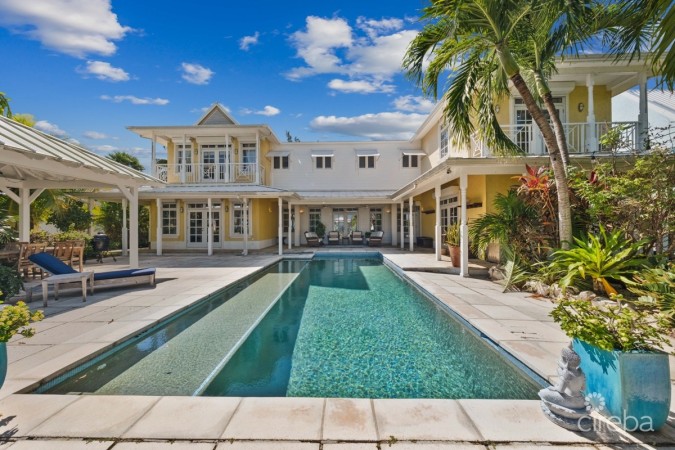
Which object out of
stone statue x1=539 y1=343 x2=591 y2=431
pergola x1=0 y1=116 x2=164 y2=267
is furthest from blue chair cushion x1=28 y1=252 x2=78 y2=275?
stone statue x1=539 y1=343 x2=591 y2=431

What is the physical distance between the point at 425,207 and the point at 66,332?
51.4 ft

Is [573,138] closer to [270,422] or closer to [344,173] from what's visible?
[270,422]

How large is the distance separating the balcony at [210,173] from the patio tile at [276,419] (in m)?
14.4

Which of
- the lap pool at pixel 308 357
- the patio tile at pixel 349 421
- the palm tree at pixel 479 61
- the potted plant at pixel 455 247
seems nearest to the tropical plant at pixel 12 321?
the lap pool at pixel 308 357

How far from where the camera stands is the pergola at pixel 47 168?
5.29 meters

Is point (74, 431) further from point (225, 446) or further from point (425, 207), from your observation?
point (425, 207)

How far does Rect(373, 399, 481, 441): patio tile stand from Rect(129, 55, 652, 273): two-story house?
6.33 meters

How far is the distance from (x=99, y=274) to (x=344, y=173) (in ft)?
47.4

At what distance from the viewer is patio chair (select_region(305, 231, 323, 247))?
59.9 feet

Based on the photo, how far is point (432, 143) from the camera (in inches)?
642

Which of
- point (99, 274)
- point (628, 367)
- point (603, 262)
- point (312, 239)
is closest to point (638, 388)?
point (628, 367)

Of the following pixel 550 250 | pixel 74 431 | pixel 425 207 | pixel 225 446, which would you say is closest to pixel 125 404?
pixel 74 431

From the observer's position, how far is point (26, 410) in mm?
2430

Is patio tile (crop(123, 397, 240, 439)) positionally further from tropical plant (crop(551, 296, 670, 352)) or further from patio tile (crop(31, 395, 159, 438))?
tropical plant (crop(551, 296, 670, 352))
